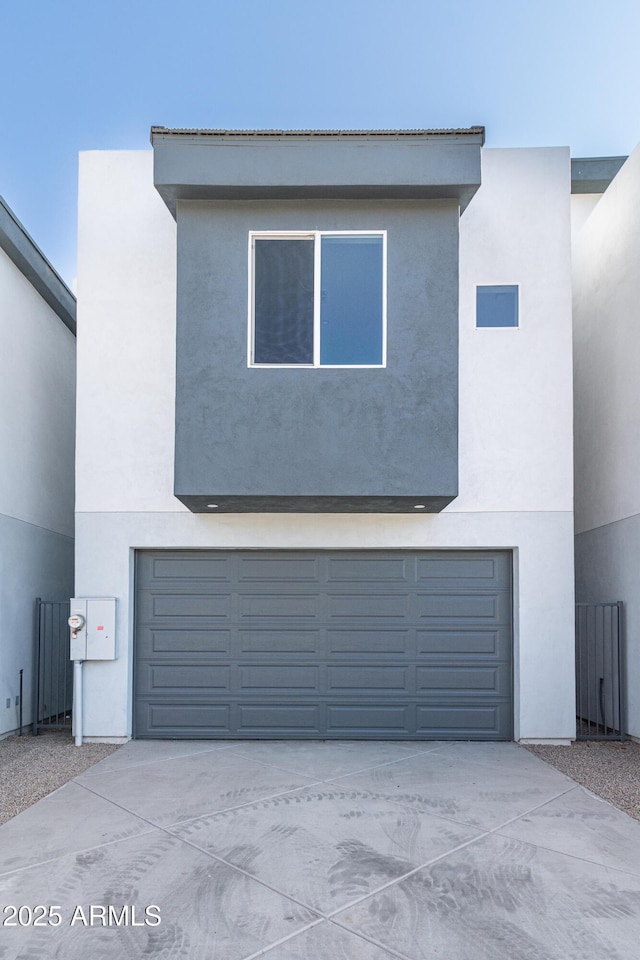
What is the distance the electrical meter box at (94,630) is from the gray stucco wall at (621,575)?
580 centimetres

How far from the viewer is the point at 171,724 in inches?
313

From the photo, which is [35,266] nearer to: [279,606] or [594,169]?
[279,606]

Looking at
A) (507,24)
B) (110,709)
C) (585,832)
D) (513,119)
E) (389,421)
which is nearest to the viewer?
(585,832)

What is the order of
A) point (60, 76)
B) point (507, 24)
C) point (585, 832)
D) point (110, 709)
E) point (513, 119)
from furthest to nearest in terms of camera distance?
1. point (60, 76)
2. point (507, 24)
3. point (513, 119)
4. point (110, 709)
5. point (585, 832)

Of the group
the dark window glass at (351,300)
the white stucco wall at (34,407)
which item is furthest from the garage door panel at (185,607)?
the dark window glass at (351,300)

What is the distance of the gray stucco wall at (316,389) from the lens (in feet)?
23.2

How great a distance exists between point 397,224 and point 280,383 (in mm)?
2109

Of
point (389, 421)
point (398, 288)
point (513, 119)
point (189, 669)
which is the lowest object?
point (189, 669)

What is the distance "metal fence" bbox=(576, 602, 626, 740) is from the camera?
8.12m

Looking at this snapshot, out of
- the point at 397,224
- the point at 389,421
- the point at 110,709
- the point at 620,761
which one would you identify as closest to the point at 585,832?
the point at 620,761

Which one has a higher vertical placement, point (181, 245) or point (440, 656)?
point (181, 245)

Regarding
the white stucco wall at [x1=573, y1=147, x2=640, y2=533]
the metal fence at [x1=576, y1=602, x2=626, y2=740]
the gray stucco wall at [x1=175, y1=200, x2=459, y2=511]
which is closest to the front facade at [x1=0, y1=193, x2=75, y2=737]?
the gray stucco wall at [x1=175, y1=200, x2=459, y2=511]

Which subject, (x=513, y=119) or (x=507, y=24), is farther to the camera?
(x=507, y=24)

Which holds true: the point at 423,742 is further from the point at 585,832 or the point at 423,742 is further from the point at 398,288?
the point at 398,288
